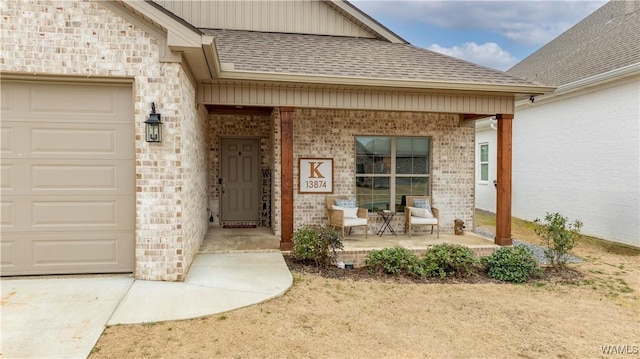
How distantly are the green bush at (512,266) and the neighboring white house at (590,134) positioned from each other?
3.67 m

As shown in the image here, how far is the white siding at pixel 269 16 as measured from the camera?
9133 mm

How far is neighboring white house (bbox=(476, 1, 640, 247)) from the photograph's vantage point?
28.2 feet

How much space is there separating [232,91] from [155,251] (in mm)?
2901

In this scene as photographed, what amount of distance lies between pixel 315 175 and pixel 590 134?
695 centimetres

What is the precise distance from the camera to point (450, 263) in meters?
6.13

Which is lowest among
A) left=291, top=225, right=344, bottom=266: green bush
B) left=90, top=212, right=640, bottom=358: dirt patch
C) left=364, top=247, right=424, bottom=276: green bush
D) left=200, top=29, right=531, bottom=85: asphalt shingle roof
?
left=90, top=212, right=640, bottom=358: dirt patch

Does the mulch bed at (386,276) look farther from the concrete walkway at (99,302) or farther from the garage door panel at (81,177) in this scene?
the garage door panel at (81,177)

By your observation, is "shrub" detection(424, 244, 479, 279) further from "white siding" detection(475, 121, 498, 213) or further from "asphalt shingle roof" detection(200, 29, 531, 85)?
"white siding" detection(475, 121, 498, 213)

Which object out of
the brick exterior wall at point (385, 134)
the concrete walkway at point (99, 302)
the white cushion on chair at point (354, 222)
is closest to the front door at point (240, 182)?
the brick exterior wall at point (385, 134)

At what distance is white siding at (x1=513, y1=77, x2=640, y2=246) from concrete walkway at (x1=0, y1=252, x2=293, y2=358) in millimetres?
8002

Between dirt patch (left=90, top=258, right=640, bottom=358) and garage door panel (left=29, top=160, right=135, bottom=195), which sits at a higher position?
garage door panel (left=29, top=160, right=135, bottom=195)

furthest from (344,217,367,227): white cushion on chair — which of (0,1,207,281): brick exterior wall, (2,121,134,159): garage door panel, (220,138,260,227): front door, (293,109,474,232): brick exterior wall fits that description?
(2,121,134,159): garage door panel

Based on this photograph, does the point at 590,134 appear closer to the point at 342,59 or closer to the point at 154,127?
the point at 342,59

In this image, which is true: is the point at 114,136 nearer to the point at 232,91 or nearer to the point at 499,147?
the point at 232,91
